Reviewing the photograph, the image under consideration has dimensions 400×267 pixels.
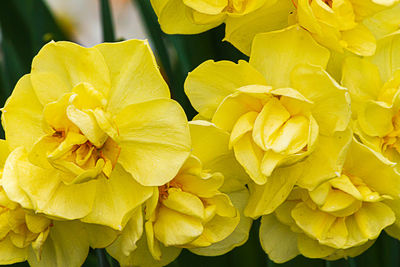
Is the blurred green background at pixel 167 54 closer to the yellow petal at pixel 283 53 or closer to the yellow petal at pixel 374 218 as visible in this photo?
the yellow petal at pixel 374 218

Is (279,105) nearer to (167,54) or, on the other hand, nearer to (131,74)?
(131,74)

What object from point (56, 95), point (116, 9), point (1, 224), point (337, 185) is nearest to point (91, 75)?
point (56, 95)

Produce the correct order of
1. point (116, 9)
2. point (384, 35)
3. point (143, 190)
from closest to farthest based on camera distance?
point (143, 190), point (384, 35), point (116, 9)

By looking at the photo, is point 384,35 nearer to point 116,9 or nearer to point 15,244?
point 15,244

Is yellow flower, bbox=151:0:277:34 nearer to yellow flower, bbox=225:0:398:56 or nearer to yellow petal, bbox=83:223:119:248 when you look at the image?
yellow flower, bbox=225:0:398:56

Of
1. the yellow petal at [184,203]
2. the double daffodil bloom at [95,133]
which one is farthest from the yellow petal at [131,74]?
the yellow petal at [184,203]
